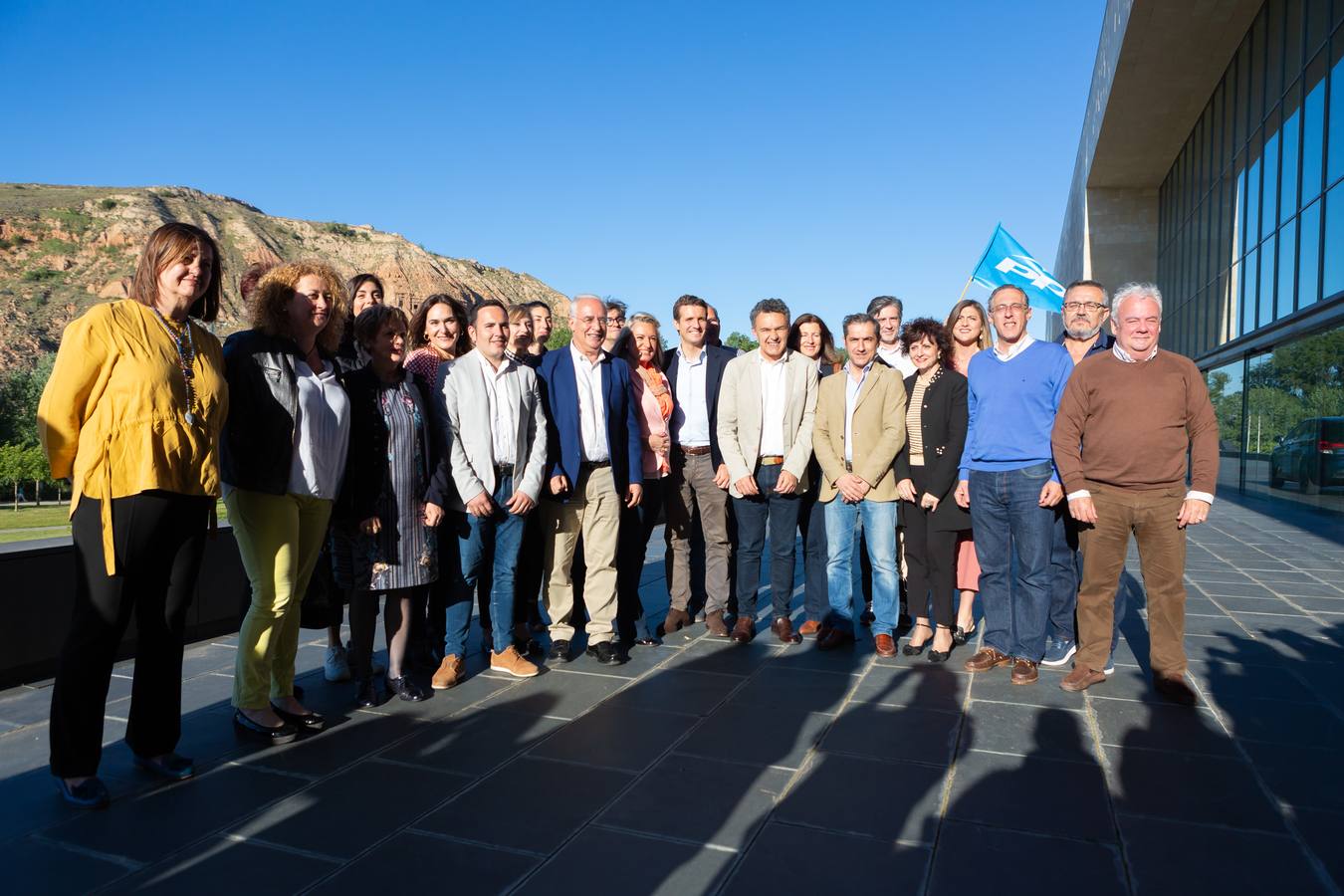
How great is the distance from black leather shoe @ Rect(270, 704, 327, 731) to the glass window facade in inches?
498

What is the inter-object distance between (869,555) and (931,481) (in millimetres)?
564

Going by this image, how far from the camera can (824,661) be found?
4.89 metres

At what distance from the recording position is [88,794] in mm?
2938

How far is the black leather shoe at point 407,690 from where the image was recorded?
13.7 feet

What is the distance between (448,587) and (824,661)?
81.4 inches

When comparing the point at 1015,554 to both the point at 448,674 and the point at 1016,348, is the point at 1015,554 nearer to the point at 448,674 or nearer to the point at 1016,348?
the point at 1016,348

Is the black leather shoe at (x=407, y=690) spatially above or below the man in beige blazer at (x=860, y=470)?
below

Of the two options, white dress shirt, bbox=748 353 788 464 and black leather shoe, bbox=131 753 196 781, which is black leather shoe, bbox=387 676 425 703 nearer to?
black leather shoe, bbox=131 753 196 781

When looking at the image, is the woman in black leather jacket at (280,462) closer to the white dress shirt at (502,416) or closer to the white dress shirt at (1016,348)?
the white dress shirt at (502,416)

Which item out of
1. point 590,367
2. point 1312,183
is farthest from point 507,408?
point 1312,183

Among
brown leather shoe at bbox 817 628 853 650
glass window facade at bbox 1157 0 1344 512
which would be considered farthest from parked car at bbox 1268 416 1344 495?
brown leather shoe at bbox 817 628 853 650

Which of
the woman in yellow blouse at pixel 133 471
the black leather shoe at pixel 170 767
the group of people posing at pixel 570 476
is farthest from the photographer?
the black leather shoe at pixel 170 767

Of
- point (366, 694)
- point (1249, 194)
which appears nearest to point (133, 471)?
point (366, 694)

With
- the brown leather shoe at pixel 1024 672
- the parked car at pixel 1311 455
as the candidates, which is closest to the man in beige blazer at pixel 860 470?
the brown leather shoe at pixel 1024 672
